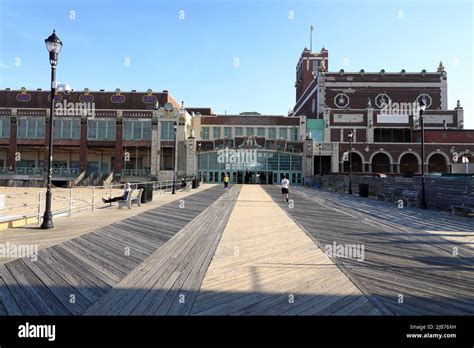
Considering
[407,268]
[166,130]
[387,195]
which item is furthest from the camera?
[166,130]

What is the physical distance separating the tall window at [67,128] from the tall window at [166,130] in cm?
1419

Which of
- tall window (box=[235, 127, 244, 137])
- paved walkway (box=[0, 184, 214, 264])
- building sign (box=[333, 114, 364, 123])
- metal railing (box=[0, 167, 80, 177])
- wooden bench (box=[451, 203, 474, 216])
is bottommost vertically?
paved walkway (box=[0, 184, 214, 264])

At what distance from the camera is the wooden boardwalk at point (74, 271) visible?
4.32 meters

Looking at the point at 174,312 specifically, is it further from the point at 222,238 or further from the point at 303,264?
the point at 222,238

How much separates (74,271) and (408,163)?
201ft

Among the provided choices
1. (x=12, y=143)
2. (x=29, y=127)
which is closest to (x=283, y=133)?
(x=29, y=127)

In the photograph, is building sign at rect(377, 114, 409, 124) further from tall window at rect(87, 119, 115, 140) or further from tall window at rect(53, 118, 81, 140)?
tall window at rect(53, 118, 81, 140)

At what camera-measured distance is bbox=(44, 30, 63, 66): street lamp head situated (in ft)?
31.0

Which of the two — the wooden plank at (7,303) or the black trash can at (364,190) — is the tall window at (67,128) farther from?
the wooden plank at (7,303)

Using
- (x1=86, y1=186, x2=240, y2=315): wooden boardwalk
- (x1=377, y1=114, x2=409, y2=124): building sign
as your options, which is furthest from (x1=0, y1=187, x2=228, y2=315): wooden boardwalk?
(x1=377, y1=114, x2=409, y2=124): building sign

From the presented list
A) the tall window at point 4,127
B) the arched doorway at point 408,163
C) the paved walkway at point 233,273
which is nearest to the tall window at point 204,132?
the tall window at point 4,127

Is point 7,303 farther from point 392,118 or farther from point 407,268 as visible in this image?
point 392,118

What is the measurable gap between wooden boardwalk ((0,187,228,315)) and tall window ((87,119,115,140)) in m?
49.0

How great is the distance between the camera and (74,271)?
18.4 ft
